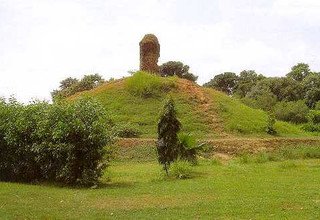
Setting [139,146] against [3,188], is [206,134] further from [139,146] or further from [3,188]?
[3,188]

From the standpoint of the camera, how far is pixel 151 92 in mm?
40969

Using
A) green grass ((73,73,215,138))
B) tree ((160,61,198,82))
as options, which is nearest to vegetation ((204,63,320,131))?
tree ((160,61,198,82))

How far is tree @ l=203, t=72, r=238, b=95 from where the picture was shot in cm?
8456

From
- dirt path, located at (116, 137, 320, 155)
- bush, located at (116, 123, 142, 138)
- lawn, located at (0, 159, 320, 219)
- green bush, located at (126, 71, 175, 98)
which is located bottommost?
lawn, located at (0, 159, 320, 219)

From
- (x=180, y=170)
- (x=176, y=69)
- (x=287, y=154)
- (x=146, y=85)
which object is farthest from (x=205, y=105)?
(x=176, y=69)

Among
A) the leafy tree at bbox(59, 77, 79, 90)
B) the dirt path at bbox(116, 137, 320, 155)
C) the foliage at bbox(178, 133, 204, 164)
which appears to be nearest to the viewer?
the foliage at bbox(178, 133, 204, 164)

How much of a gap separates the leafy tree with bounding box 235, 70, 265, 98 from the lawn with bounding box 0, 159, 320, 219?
56.2 m

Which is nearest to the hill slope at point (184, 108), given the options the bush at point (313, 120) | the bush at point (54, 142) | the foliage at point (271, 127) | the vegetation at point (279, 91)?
the foliage at point (271, 127)

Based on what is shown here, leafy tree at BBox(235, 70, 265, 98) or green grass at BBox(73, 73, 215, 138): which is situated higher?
leafy tree at BBox(235, 70, 265, 98)

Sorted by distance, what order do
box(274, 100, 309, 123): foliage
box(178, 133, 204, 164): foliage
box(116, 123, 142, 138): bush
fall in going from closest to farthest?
box(178, 133, 204, 164): foliage, box(116, 123, 142, 138): bush, box(274, 100, 309, 123): foliage

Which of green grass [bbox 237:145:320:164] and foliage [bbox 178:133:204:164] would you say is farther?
green grass [bbox 237:145:320:164]

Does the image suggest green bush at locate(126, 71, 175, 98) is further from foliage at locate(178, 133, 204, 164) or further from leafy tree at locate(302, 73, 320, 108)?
leafy tree at locate(302, 73, 320, 108)

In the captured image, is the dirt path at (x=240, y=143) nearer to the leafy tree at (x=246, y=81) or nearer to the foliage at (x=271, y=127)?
the foliage at (x=271, y=127)

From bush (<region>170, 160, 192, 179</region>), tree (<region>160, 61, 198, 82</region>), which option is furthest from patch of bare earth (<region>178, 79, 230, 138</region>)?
tree (<region>160, 61, 198, 82</region>)
